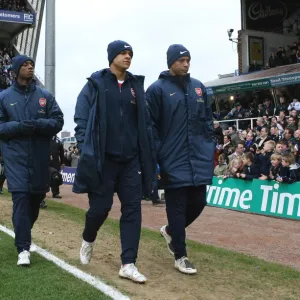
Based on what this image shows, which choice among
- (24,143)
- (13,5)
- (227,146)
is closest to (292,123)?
(227,146)

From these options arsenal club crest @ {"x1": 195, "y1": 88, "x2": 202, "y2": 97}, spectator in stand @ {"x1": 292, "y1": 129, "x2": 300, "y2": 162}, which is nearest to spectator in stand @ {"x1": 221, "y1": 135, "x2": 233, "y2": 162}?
spectator in stand @ {"x1": 292, "y1": 129, "x2": 300, "y2": 162}

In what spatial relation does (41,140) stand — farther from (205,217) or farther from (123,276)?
(205,217)

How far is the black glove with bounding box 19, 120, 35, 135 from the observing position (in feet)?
17.1

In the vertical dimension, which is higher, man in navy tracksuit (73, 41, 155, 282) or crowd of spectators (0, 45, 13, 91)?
crowd of spectators (0, 45, 13, 91)

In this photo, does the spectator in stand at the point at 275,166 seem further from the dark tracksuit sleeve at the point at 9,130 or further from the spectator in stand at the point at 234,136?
the dark tracksuit sleeve at the point at 9,130

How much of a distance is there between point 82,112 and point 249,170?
25.1 ft

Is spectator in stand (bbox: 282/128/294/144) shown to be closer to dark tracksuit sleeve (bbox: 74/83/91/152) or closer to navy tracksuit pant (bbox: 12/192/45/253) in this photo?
navy tracksuit pant (bbox: 12/192/45/253)

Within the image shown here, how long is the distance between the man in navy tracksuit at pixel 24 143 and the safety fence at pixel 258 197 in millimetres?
6191

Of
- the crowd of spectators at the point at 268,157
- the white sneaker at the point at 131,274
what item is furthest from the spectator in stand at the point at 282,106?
the white sneaker at the point at 131,274

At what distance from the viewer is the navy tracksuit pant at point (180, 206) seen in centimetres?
512

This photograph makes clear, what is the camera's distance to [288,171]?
1067cm

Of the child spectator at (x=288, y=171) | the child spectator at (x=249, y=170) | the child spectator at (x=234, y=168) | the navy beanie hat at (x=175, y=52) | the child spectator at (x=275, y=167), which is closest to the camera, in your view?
the navy beanie hat at (x=175, y=52)

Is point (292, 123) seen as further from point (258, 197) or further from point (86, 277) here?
point (86, 277)

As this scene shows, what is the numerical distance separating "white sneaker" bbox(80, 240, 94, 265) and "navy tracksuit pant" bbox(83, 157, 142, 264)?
243mm
